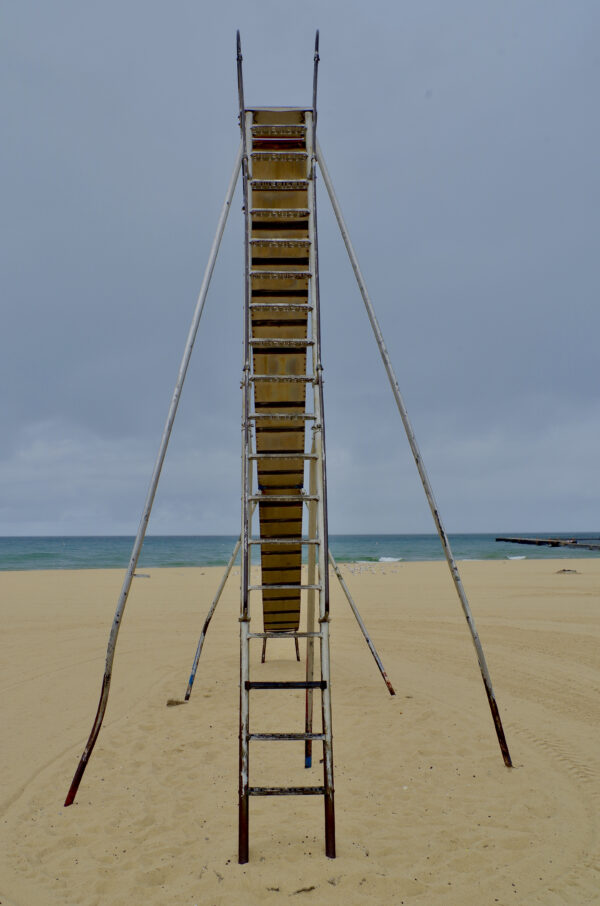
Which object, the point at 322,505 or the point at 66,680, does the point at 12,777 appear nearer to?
the point at 66,680

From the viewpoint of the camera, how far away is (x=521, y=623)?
14.4 m

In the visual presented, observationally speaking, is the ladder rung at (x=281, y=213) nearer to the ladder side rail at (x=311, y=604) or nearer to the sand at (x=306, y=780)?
the ladder side rail at (x=311, y=604)

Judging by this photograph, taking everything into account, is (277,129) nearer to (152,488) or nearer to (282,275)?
(282,275)

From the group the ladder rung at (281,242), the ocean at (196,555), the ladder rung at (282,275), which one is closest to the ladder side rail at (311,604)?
the ladder rung at (282,275)

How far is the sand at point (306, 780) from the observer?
408 centimetres

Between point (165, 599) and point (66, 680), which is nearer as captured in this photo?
point (66, 680)

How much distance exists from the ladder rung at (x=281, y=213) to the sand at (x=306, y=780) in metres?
6.18

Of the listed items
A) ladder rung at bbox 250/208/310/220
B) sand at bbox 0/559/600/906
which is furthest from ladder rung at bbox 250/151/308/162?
sand at bbox 0/559/600/906

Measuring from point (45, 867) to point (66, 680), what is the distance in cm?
567

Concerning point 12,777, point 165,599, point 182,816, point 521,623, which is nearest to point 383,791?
point 182,816

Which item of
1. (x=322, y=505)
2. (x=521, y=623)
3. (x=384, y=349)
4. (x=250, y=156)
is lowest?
(x=521, y=623)

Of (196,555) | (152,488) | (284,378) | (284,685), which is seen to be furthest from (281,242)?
(196,555)

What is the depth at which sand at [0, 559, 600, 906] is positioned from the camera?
4078 mm

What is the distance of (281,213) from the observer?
568 cm
